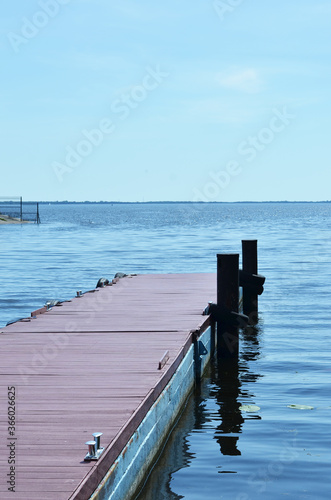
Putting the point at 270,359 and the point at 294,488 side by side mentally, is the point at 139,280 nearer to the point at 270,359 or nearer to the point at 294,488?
the point at 270,359

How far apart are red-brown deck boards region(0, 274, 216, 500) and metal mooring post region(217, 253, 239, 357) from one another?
0.53m

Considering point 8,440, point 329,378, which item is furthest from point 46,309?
→ point 8,440

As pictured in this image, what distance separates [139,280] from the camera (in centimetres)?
2019

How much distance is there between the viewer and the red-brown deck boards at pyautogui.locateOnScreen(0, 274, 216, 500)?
5523 mm

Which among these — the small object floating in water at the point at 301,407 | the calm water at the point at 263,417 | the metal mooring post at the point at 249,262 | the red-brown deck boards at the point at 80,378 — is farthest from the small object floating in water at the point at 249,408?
the metal mooring post at the point at 249,262

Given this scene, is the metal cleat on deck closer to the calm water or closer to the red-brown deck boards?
the red-brown deck boards

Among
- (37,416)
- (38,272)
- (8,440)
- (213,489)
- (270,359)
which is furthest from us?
(38,272)

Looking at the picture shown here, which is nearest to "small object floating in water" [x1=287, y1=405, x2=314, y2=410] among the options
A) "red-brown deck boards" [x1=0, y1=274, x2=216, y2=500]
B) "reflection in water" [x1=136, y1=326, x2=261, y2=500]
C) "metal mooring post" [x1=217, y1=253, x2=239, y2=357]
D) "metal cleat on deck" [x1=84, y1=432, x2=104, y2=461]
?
"reflection in water" [x1=136, y1=326, x2=261, y2=500]

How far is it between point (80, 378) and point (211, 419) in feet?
8.04

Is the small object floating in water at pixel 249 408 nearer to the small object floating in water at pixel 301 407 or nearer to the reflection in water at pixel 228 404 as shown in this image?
the reflection in water at pixel 228 404

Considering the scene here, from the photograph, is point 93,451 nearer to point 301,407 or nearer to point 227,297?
point 301,407

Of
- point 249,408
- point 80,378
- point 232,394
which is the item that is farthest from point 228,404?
point 80,378

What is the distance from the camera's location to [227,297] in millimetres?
12562

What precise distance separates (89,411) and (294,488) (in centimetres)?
234
